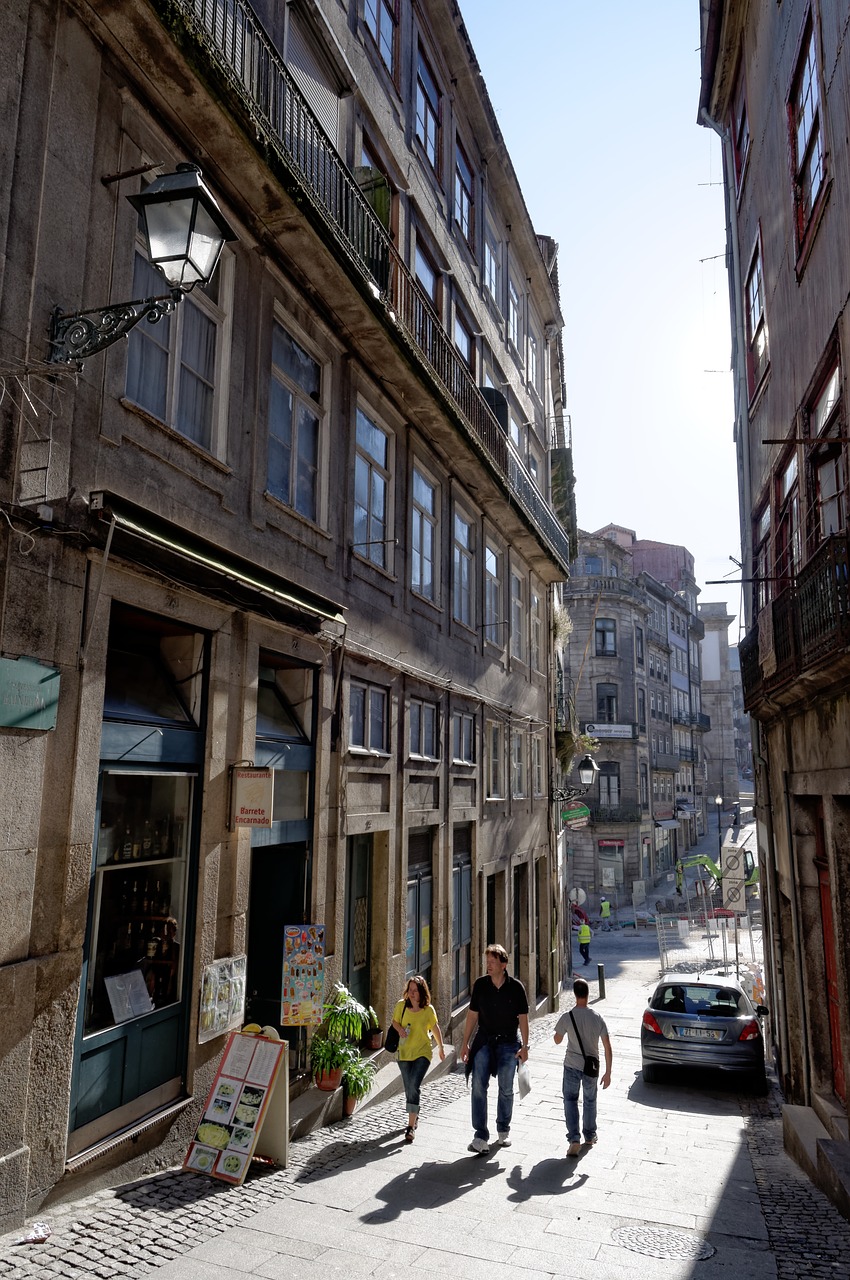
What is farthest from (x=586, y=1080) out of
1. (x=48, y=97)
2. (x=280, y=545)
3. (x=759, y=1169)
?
(x=48, y=97)

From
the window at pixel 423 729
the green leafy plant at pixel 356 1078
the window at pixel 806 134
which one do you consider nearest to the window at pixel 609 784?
the window at pixel 423 729

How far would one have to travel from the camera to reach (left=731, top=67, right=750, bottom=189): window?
16.1m

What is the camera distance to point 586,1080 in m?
8.41

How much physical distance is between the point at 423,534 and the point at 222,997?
328 inches

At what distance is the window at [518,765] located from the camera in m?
20.0

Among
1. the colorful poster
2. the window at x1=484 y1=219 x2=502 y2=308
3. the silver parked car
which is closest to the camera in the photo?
the colorful poster

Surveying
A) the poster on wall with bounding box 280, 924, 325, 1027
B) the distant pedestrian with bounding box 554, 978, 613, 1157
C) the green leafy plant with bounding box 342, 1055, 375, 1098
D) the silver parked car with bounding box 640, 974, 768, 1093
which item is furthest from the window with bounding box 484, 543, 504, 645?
the distant pedestrian with bounding box 554, 978, 613, 1157

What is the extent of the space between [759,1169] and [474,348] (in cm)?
1504

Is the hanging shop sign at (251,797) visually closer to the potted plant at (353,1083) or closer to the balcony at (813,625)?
the potted plant at (353,1083)

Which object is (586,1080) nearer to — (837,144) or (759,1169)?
(759,1169)

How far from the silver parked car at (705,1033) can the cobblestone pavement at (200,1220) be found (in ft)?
15.0

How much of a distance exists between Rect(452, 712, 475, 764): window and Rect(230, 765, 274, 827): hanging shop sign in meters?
7.66

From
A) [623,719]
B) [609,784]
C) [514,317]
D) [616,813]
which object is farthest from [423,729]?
[623,719]

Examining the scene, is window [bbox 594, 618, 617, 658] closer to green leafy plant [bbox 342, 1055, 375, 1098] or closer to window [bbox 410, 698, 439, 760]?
window [bbox 410, 698, 439, 760]
